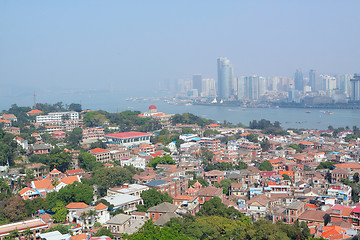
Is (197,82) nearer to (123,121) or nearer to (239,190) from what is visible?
(123,121)

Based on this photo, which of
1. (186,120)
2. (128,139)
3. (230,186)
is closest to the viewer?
(230,186)

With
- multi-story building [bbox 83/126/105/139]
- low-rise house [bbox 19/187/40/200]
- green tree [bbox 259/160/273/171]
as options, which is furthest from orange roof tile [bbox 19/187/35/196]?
multi-story building [bbox 83/126/105/139]

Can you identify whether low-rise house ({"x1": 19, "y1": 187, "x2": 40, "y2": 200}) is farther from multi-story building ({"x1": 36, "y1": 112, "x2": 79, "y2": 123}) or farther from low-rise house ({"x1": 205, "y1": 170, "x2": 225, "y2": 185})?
multi-story building ({"x1": 36, "y1": 112, "x2": 79, "y2": 123})

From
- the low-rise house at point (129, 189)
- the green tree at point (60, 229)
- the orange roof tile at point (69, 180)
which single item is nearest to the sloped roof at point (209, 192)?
the low-rise house at point (129, 189)

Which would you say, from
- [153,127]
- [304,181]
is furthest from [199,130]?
[304,181]

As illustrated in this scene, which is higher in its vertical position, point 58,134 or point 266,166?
point 58,134

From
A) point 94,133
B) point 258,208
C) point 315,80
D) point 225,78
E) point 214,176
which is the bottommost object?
point 258,208

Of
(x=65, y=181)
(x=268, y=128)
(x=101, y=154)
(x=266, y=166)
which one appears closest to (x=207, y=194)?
(x=65, y=181)
